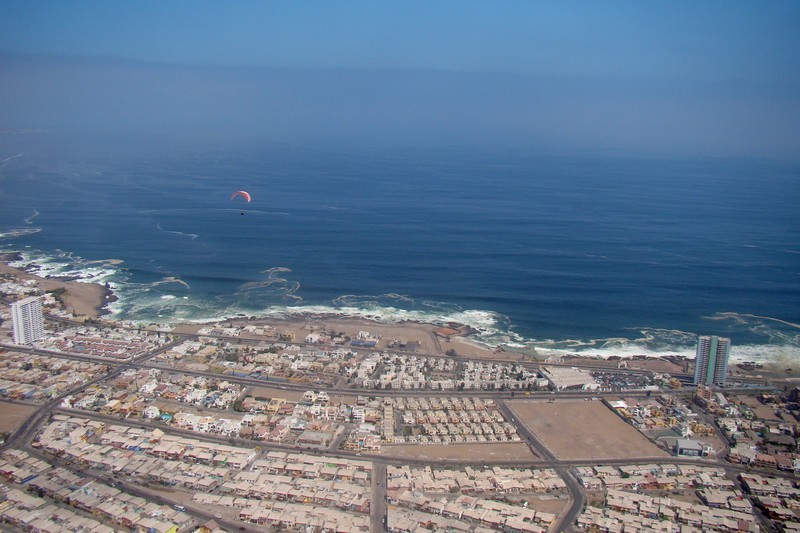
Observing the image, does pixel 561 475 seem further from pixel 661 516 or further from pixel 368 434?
pixel 368 434

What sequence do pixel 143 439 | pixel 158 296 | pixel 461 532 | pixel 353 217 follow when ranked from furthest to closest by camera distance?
1. pixel 353 217
2. pixel 158 296
3. pixel 143 439
4. pixel 461 532

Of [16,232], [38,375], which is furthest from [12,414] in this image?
[16,232]

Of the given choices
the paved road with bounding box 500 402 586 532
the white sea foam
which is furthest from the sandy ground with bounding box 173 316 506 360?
the white sea foam

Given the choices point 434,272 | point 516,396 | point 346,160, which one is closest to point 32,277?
point 434,272

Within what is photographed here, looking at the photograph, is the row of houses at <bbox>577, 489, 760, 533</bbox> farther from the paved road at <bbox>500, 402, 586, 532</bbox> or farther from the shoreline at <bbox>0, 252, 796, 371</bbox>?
the shoreline at <bbox>0, 252, 796, 371</bbox>

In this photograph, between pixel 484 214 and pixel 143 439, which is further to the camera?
pixel 484 214

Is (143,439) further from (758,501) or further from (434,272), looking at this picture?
(434,272)

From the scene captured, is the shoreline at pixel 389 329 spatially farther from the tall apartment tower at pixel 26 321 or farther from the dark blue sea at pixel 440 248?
the tall apartment tower at pixel 26 321
